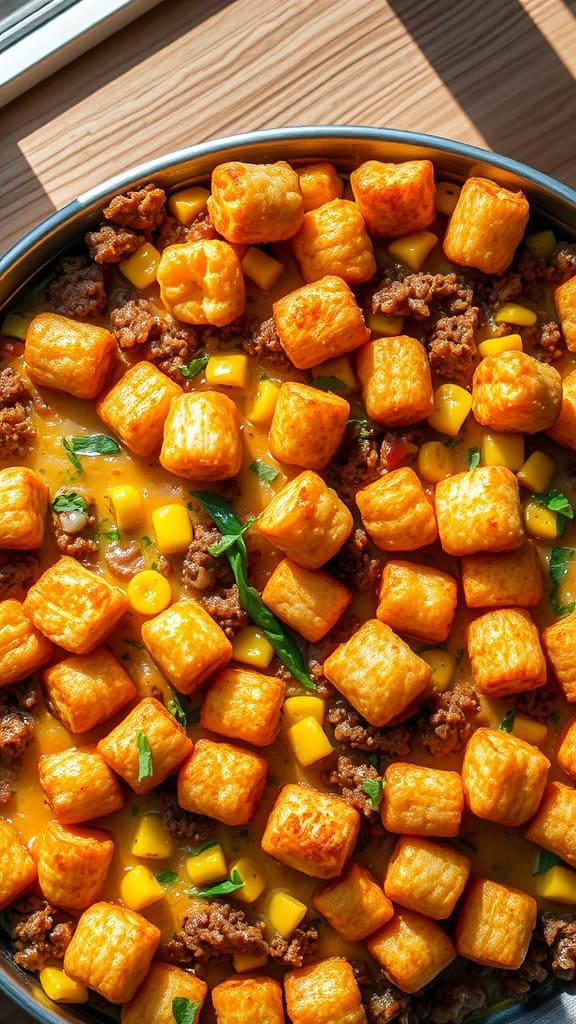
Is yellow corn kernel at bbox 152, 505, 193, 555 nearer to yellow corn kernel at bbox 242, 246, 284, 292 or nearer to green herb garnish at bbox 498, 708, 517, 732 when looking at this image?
yellow corn kernel at bbox 242, 246, 284, 292

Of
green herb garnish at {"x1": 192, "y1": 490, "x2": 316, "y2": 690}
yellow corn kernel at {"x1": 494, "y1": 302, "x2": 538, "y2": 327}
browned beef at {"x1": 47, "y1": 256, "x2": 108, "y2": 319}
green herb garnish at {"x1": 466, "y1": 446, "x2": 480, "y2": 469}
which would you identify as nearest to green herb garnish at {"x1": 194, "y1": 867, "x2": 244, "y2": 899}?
green herb garnish at {"x1": 192, "y1": 490, "x2": 316, "y2": 690}

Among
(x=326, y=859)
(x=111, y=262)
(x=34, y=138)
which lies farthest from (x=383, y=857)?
(x=34, y=138)

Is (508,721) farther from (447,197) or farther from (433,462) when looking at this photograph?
(447,197)

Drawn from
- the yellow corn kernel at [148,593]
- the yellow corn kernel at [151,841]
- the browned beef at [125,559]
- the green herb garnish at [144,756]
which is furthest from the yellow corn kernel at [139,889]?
the browned beef at [125,559]

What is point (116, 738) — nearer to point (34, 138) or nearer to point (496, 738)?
point (496, 738)

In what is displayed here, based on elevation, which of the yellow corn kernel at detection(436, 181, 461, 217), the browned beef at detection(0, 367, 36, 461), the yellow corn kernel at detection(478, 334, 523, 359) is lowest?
the yellow corn kernel at detection(478, 334, 523, 359)

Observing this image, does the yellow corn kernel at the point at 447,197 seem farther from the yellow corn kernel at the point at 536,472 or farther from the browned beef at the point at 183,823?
the browned beef at the point at 183,823

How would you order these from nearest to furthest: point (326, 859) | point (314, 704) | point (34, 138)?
point (326, 859)
point (314, 704)
point (34, 138)
